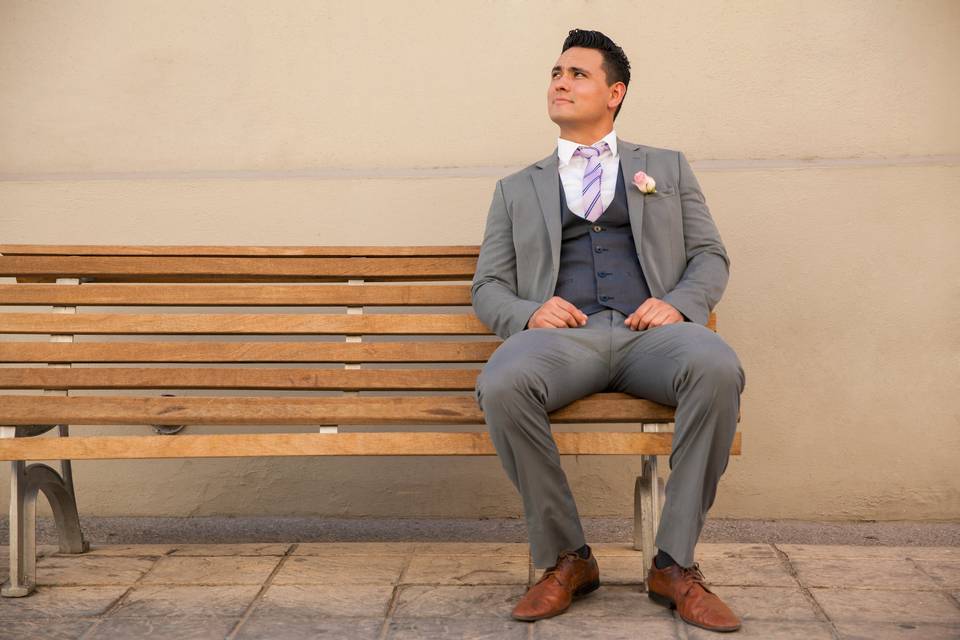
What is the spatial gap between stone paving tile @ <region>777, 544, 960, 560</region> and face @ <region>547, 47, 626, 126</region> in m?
1.74

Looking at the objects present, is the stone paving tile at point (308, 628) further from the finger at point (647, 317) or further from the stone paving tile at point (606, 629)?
the finger at point (647, 317)

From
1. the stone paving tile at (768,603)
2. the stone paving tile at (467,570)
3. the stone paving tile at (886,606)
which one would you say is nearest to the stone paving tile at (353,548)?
the stone paving tile at (467,570)

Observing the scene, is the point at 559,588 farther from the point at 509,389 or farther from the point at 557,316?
the point at 557,316

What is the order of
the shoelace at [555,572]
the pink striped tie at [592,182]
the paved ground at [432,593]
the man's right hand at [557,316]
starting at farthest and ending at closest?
the pink striped tie at [592,182], the man's right hand at [557,316], the shoelace at [555,572], the paved ground at [432,593]

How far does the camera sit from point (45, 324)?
375 cm

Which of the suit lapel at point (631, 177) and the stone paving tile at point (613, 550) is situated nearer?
the suit lapel at point (631, 177)

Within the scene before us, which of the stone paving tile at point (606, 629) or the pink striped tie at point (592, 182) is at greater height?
the pink striped tie at point (592, 182)

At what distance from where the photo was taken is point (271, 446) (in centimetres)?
324

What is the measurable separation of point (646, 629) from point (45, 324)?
2393mm

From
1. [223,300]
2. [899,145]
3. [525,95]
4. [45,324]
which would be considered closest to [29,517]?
[45,324]

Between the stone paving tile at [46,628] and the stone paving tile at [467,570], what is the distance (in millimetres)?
1002

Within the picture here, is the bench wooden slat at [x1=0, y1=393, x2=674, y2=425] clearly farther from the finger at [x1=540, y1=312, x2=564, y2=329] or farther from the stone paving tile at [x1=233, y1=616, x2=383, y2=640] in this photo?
the stone paving tile at [x1=233, y1=616, x2=383, y2=640]

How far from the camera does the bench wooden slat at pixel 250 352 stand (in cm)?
367

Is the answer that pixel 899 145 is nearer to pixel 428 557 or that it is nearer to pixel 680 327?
pixel 680 327
